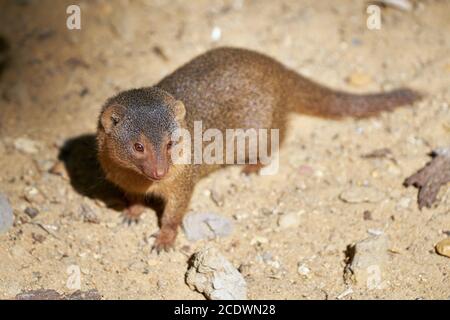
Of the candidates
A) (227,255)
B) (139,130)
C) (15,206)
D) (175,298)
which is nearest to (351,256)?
(227,255)

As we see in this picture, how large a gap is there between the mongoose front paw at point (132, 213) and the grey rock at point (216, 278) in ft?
2.02

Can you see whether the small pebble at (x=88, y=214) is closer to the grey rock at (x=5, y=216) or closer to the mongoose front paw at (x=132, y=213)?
the mongoose front paw at (x=132, y=213)

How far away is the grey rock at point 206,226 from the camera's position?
11.1 ft

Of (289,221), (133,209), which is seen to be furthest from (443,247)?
(133,209)

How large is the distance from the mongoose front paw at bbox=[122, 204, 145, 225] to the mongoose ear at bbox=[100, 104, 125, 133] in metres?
0.60

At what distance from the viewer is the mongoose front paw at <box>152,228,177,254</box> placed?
3.31 meters

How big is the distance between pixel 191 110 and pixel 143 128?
0.58m

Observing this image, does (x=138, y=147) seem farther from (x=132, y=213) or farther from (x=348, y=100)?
(x=348, y=100)

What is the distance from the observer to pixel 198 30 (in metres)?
4.66

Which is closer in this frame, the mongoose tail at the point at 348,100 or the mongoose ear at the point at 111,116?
the mongoose ear at the point at 111,116

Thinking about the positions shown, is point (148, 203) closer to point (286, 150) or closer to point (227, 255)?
point (227, 255)

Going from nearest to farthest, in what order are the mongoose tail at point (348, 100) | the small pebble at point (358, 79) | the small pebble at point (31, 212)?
the small pebble at point (31, 212), the mongoose tail at point (348, 100), the small pebble at point (358, 79)

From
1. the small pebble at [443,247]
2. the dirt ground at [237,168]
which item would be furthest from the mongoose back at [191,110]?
the small pebble at [443,247]

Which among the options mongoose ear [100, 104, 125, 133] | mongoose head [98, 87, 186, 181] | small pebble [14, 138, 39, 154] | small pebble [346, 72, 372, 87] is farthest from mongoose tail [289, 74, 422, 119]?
small pebble [14, 138, 39, 154]
